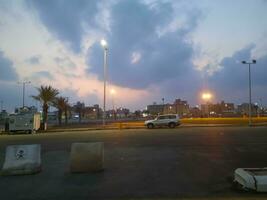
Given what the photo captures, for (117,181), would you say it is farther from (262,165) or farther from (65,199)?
(262,165)

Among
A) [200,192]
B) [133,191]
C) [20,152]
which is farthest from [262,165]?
[20,152]

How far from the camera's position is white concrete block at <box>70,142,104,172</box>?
13.0 m

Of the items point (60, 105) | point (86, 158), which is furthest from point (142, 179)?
point (60, 105)

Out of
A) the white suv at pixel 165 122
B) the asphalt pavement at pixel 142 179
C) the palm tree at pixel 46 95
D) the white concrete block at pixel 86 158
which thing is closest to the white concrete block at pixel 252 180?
the asphalt pavement at pixel 142 179

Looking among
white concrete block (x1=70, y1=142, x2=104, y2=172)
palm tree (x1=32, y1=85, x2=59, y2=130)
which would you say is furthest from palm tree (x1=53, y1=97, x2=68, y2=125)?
white concrete block (x1=70, y1=142, x2=104, y2=172)

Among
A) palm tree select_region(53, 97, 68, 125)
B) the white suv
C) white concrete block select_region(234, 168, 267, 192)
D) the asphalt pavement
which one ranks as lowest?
the asphalt pavement

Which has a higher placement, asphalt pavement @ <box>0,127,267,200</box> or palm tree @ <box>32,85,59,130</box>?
palm tree @ <box>32,85,59,130</box>

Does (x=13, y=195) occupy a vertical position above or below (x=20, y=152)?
below

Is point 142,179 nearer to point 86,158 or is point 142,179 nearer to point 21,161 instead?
point 86,158

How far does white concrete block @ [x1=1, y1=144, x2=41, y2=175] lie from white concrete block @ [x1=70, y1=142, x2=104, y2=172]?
127 cm

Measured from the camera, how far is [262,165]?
45.6 ft

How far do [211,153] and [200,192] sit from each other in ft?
26.6

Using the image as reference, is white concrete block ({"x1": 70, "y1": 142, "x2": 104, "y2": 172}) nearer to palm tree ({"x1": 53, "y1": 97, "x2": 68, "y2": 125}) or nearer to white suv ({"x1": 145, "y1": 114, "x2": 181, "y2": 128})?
white suv ({"x1": 145, "y1": 114, "x2": 181, "y2": 128})

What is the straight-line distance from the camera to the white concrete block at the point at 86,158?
1300 cm
